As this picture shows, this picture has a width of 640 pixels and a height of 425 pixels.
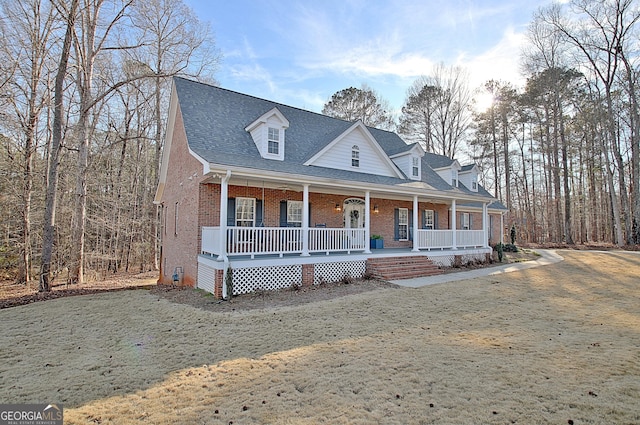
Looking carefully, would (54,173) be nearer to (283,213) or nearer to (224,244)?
(224,244)

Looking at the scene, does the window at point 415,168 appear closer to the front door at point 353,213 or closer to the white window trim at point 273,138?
the front door at point 353,213

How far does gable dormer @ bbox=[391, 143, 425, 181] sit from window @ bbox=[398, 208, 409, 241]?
1.78 m

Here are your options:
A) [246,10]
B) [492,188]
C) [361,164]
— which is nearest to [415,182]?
[361,164]

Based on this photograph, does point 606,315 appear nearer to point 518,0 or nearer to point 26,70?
point 518,0

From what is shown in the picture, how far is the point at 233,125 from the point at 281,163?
9.39ft

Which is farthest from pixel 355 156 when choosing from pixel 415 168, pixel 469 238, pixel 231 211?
pixel 469 238

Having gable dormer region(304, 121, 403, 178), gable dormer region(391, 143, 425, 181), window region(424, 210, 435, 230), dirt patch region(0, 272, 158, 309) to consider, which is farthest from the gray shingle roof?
dirt patch region(0, 272, 158, 309)

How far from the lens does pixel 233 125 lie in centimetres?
1287

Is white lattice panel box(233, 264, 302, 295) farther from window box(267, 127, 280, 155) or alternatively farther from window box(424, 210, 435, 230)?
window box(424, 210, 435, 230)

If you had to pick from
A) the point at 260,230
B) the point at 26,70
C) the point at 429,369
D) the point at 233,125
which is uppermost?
the point at 26,70

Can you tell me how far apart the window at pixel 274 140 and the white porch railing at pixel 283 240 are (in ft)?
11.0

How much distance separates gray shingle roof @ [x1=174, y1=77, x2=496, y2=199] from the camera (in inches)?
431

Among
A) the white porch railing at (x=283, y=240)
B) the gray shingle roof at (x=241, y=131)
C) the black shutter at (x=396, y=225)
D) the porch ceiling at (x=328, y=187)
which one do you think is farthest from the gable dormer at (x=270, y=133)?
the black shutter at (x=396, y=225)

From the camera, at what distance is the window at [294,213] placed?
1251 cm
